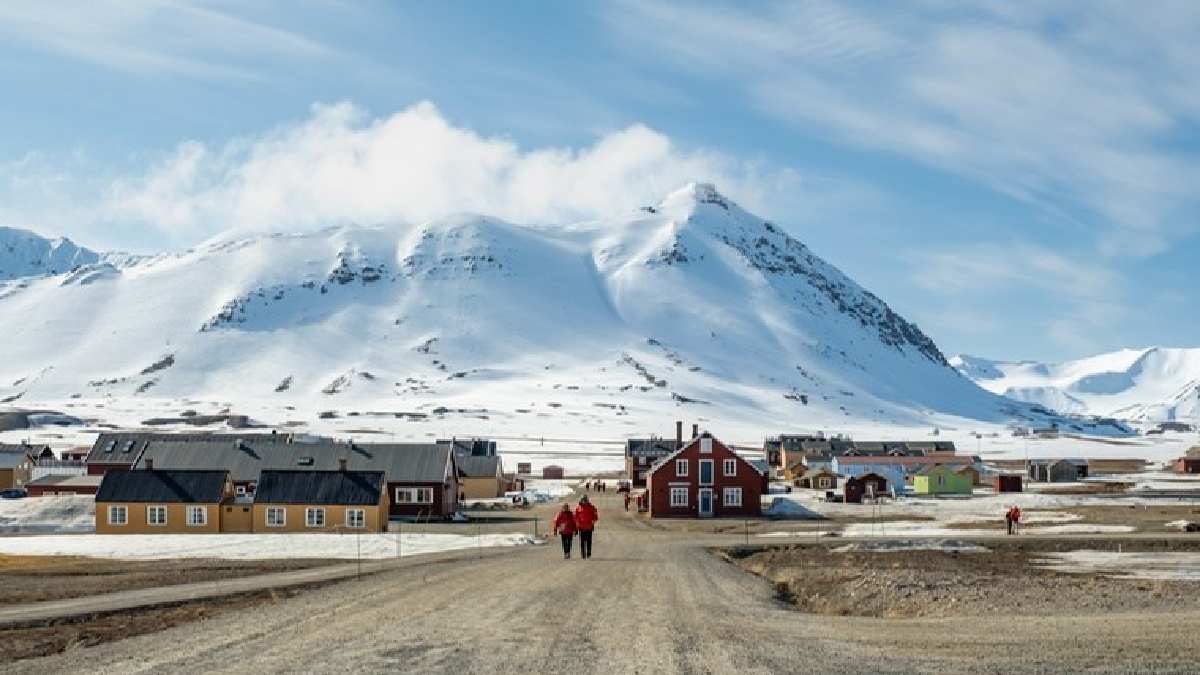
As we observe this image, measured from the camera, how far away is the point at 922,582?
110 feet

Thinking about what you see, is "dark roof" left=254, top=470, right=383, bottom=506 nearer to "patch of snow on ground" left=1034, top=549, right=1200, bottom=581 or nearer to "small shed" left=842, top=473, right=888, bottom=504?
"patch of snow on ground" left=1034, top=549, right=1200, bottom=581

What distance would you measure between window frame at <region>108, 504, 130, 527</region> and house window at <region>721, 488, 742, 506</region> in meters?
41.9

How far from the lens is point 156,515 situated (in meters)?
75.3

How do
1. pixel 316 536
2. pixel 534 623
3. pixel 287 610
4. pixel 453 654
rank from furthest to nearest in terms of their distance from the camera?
1. pixel 316 536
2. pixel 287 610
3. pixel 534 623
4. pixel 453 654

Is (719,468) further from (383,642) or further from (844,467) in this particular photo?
(383,642)

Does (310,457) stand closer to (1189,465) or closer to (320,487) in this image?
(320,487)

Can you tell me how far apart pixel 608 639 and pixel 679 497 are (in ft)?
233

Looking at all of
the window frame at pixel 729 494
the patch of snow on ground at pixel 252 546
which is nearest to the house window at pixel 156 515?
the patch of snow on ground at pixel 252 546

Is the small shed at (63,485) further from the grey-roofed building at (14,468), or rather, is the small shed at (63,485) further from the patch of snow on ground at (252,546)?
the patch of snow on ground at (252,546)

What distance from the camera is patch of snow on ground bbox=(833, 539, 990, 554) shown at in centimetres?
5288

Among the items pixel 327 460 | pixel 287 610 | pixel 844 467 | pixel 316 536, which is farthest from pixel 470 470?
pixel 287 610

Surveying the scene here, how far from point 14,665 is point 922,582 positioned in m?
22.9

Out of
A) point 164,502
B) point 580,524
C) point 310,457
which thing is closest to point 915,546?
point 580,524

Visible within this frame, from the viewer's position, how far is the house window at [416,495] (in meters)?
85.6
